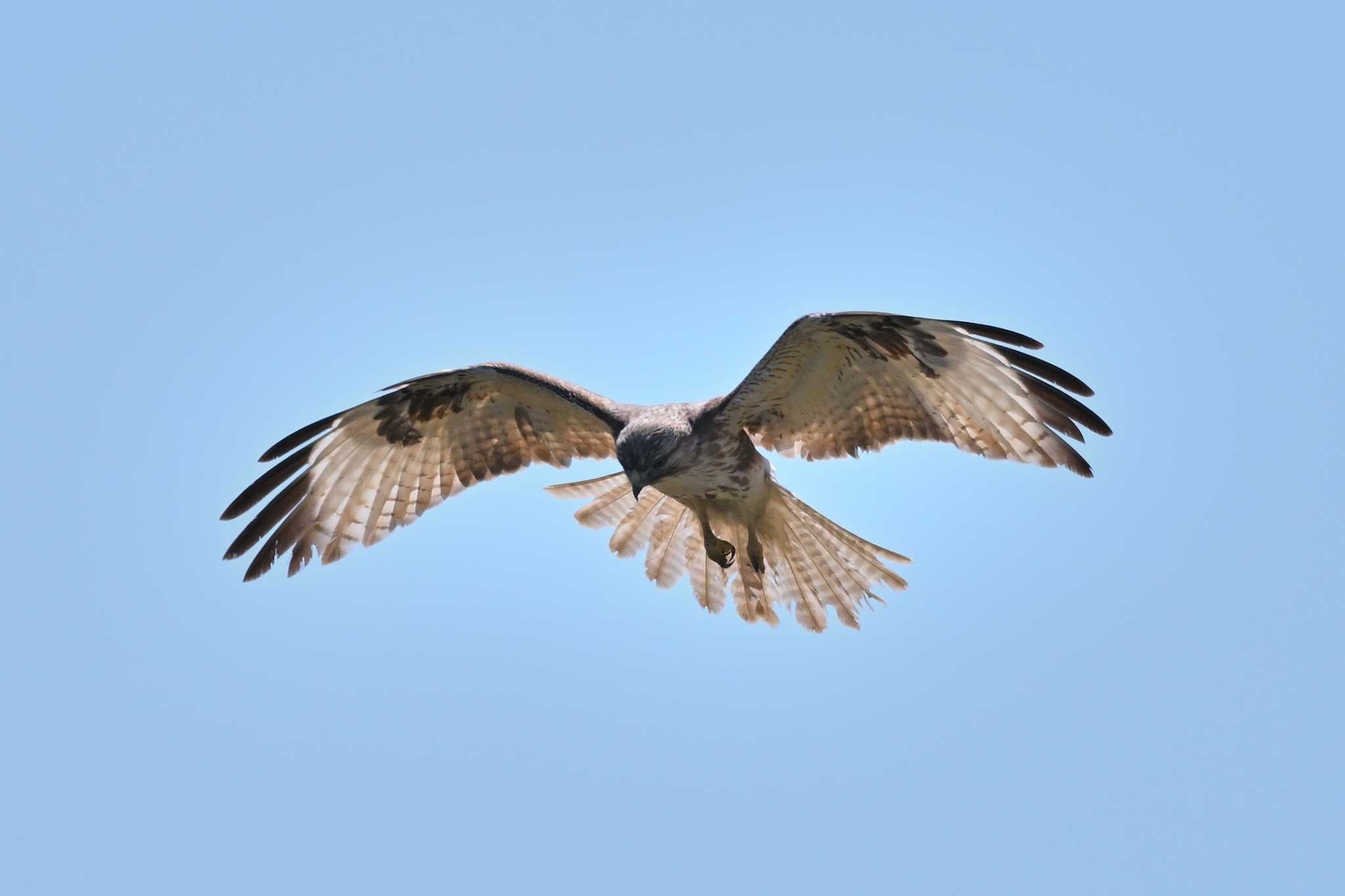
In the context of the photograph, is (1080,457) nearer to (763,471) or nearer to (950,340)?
(950,340)

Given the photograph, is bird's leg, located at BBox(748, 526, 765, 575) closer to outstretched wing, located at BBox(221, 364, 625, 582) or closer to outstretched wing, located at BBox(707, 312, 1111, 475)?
outstretched wing, located at BBox(707, 312, 1111, 475)

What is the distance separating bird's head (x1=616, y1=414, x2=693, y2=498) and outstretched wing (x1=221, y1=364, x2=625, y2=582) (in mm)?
914

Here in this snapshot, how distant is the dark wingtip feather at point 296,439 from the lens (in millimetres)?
10023

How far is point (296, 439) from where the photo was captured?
402 inches

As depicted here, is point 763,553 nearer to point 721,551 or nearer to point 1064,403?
point 721,551

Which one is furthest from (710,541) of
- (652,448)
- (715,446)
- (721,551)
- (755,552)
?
(652,448)

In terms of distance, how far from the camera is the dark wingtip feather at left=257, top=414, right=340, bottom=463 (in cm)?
1002

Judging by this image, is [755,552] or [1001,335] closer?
[1001,335]

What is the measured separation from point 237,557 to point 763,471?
11.7 ft

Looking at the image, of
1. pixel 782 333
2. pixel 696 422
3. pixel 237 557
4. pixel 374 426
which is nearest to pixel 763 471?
pixel 696 422

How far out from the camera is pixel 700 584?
1069 centimetres

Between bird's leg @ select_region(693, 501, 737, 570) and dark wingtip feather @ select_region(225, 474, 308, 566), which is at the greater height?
dark wingtip feather @ select_region(225, 474, 308, 566)

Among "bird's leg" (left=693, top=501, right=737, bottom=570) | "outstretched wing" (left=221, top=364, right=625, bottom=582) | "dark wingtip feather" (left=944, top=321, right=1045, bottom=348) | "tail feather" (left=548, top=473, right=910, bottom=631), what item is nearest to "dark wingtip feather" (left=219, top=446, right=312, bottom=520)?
"outstretched wing" (left=221, top=364, right=625, bottom=582)

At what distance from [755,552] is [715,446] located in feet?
3.54
